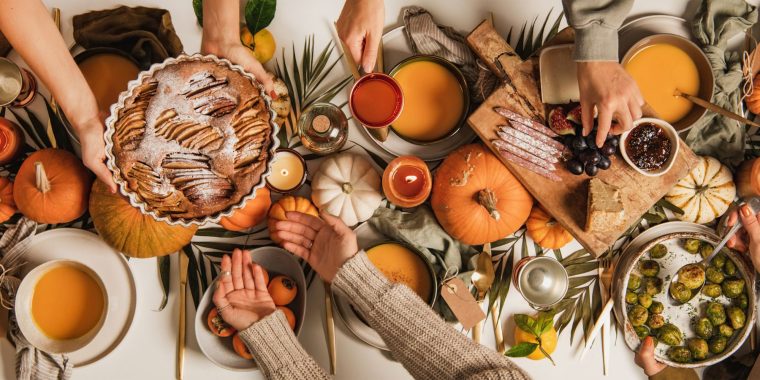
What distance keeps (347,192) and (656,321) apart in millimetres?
1177

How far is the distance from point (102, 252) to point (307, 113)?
0.86m

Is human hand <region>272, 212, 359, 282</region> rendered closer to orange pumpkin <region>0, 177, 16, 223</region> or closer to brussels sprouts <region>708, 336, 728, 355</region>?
orange pumpkin <region>0, 177, 16, 223</region>

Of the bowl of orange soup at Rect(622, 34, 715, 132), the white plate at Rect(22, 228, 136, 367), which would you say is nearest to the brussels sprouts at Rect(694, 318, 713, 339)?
the bowl of orange soup at Rect(622, 34, 715, 132)

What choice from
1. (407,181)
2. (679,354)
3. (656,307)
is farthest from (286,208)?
(679,354)

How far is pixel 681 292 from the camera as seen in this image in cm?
170

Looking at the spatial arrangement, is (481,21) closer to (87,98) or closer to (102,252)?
(87,98)

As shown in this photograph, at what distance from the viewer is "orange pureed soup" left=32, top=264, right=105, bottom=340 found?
1.64m

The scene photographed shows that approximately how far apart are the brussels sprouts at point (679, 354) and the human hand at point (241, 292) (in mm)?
1393

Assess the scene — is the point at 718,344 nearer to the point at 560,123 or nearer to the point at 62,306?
the point at 560,123

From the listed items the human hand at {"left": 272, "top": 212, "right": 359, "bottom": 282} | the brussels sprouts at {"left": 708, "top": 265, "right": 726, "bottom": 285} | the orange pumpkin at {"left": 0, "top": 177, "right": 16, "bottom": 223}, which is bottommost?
the brussels sprouts at {"left": 708, "top": 265, "right": 726, "bottom": 285}

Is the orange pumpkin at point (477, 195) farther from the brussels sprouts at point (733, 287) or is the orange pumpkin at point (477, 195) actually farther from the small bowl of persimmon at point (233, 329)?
the brussels sprouts at point (733, 287)

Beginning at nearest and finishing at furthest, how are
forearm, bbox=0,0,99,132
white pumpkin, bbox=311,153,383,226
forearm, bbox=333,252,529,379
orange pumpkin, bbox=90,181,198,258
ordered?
forearm, bbox=0,0,99,132 → forearm, bbox=333,252,529,379 → orange pumpkin, bbox=90,181,198,258 → white pumpkin, bbox=311,153,383,226

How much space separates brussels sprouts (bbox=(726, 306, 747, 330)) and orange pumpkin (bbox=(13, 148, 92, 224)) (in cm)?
228

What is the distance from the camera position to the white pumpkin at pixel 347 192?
1.66m
